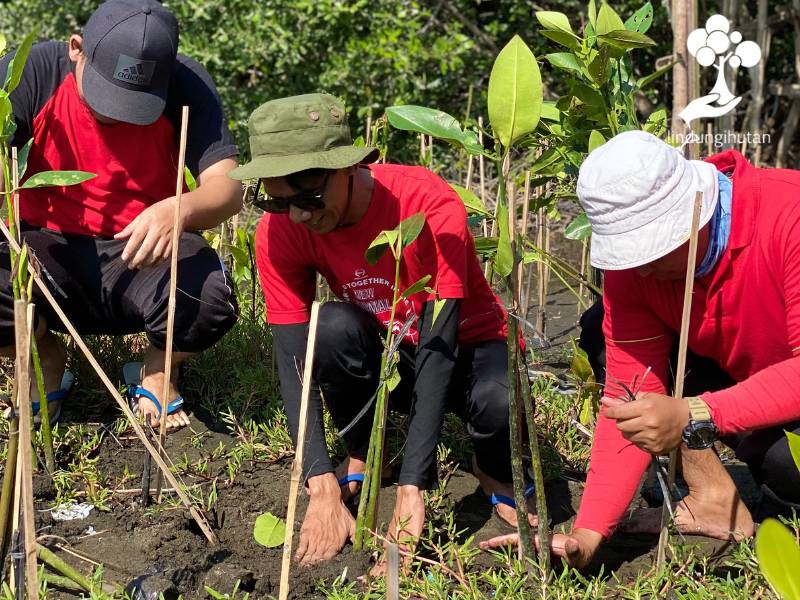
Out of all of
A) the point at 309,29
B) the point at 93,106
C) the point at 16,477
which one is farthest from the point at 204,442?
the point at 309,29

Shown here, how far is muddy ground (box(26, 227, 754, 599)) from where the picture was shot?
Result: 2.22 m

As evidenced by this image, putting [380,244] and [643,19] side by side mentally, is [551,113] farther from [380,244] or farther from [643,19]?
[380,244]

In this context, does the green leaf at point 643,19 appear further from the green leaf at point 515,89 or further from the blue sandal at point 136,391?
the blue sandal at point 136,391

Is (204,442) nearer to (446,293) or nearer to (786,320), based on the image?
(446,293)

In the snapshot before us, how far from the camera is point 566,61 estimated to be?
252cm

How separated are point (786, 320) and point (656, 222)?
1.40 feet

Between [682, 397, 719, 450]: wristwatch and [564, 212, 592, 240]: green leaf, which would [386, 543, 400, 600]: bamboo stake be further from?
[564, 212, 592, 240]: green leaf

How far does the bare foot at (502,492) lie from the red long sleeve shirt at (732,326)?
355 millimetres

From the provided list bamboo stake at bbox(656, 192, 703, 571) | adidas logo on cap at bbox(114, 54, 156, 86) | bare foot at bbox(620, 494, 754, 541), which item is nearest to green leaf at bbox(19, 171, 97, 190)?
adidas logo on cap at bbox(114, 54, 156, 86)

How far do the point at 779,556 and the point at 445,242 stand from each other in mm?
1300

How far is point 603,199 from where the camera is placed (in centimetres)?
184

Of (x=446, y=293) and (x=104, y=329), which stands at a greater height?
(x=446, y=293)

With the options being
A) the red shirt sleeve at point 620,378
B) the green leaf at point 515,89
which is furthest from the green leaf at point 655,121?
the green leaf at point 515,89

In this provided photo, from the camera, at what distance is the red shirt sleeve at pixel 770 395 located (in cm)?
191
